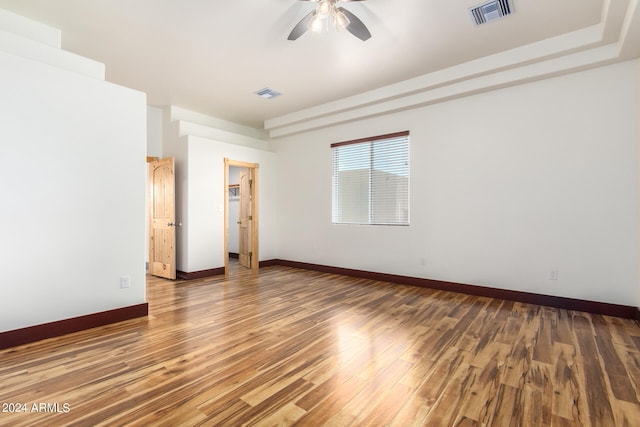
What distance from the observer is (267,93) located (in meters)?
5.25

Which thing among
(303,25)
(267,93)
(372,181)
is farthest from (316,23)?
(372,181)

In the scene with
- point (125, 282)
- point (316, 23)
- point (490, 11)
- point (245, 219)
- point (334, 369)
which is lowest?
point (334, 369)

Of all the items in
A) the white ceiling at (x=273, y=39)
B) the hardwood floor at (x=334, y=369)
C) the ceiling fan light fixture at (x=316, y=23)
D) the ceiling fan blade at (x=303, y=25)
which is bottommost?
the hardwood floor at (x=334, y=369)

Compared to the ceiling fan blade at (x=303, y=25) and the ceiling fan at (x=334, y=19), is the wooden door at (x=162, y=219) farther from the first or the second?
the ceiling fan at (x=334, y=19)

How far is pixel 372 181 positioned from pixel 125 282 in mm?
4072

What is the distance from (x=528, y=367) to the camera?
237 centimetres

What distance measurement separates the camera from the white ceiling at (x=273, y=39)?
305 centimetres

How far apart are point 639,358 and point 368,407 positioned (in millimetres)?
2427

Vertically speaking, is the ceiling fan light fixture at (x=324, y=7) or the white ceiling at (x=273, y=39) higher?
the white ceiling at (x=273, y=39)

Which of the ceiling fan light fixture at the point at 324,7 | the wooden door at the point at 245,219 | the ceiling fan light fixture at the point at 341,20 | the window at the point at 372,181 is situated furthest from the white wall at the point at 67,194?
the window at the point at 372,181

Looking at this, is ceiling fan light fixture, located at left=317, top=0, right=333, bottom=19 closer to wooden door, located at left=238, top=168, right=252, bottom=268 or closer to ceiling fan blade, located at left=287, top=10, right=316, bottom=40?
ceiling fan blade, located at left=287, top=10, right=316, bottom=40

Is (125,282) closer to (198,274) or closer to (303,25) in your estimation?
(198,274)

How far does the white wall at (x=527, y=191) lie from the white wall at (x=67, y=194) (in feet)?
12.4

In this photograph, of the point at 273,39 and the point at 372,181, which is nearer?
the point at 273,39
